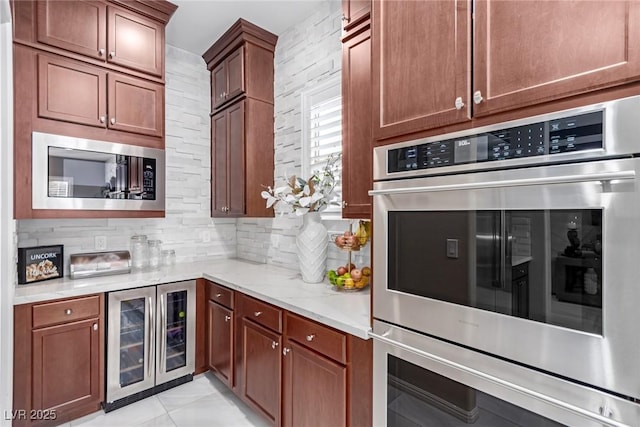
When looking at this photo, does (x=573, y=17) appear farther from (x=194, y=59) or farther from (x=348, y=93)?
(x=194, y=59)

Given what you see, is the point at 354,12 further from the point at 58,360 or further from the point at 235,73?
the point at 58,360

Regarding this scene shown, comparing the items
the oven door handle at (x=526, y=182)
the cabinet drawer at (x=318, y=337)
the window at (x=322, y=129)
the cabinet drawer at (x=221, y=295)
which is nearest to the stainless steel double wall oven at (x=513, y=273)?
the oven door handle at (x=526, y=182)

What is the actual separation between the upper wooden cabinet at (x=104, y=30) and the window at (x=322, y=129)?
1239 mm

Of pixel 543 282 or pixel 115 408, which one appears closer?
pixel 543 282

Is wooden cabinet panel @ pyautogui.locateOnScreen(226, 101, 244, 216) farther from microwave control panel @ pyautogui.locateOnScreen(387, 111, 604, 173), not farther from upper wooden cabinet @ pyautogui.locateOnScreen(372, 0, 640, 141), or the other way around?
microwave control panel @ pyautogui.locateOnScreen(387, 111, 604, 173)

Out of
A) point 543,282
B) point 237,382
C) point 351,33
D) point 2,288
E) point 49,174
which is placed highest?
point 351,33

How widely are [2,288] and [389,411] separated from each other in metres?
1.71

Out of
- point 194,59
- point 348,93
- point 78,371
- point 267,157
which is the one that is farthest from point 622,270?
point 194,59

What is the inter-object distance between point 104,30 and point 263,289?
2182 mm

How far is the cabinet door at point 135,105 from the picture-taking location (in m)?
2.37

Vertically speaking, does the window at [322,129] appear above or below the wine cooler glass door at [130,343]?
above

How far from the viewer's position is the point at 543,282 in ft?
2.99

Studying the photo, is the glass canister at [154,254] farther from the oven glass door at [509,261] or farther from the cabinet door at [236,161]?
the oven glass door at [509,261]

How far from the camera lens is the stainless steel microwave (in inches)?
81.6
